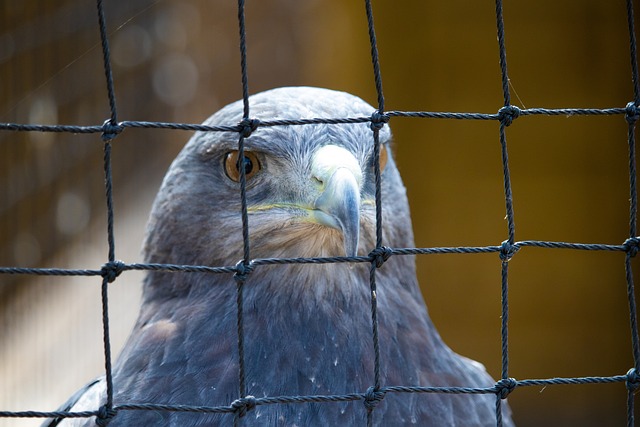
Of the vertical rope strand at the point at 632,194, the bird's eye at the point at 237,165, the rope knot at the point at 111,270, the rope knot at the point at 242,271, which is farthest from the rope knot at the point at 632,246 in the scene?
the rope knot at the point at 111,270

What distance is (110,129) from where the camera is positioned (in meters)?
1.79

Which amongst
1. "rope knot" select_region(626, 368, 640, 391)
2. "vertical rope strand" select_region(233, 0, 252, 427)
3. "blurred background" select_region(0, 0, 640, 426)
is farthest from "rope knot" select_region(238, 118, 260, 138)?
"blurred background" select_region(0, 0, 640, 426)

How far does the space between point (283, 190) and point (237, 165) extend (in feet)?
0.55

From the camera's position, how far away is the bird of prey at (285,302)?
2.15 m

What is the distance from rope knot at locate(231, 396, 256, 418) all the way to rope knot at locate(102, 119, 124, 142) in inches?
22.6

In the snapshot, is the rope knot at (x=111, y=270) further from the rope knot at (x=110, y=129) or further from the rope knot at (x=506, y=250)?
the rope knot at (x=506, y=250)

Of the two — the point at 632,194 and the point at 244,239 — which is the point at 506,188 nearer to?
the point at 632,194

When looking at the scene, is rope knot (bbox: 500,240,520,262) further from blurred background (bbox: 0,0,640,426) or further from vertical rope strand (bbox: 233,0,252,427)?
blurred background (bbox: 0,0,640,426)

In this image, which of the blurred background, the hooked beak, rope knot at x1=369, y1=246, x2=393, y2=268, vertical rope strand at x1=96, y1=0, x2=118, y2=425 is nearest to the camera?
vertical rope strand at x1=96, y1=0, x2=118, y2=425

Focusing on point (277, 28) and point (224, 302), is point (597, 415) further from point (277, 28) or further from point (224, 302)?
point (224, 302)

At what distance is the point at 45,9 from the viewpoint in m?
5.73

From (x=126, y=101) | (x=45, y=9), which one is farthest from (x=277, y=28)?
(x=45, y=9)

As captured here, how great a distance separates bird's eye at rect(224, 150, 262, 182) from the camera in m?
2.31

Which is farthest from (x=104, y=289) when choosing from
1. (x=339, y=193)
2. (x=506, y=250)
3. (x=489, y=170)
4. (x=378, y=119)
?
(x=489, y=170)
